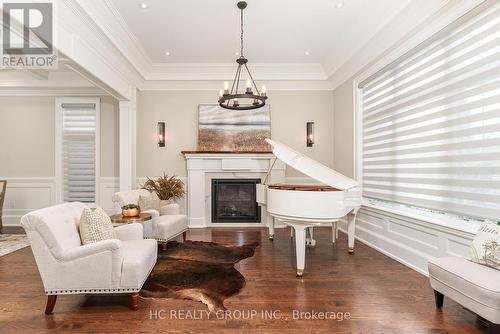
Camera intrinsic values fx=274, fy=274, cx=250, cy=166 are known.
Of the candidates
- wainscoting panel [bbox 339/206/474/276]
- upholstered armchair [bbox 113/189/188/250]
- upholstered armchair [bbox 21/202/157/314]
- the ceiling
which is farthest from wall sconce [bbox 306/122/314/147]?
upholstered armchair [bbox 21/202/157/314]

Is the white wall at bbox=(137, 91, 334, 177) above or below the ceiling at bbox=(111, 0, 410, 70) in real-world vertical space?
below

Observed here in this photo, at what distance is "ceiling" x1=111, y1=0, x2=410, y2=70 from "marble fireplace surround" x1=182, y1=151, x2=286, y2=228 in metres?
1.88

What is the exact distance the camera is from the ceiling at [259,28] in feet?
11.7

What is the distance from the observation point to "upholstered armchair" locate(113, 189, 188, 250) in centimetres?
388

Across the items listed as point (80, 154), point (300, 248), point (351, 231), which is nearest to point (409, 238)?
point (351, 231)

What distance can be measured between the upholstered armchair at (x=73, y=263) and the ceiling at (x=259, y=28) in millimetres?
2865

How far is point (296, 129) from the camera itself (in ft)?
19.3

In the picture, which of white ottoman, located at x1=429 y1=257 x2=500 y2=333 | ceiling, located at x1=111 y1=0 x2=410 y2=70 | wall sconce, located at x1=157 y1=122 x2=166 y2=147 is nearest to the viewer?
white ottoman, located at x1=429 y1=257 x2=500 y2=333

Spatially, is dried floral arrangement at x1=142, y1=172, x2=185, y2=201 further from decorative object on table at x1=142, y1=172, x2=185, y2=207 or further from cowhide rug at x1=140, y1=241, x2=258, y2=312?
cowhide rug at x1=140, y1=241, x2=258, y2=312

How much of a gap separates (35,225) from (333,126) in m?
5.25

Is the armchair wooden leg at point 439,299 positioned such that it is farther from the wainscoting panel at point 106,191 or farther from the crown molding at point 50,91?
the crown molding at point 50,91

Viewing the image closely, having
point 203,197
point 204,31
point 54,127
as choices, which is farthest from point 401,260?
point 54,127

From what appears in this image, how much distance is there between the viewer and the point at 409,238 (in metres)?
3.41

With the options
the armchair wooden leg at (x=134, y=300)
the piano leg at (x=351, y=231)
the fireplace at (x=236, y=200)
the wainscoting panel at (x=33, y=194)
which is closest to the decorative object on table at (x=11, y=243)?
the wainscoting panel at (x=33, y=194)
